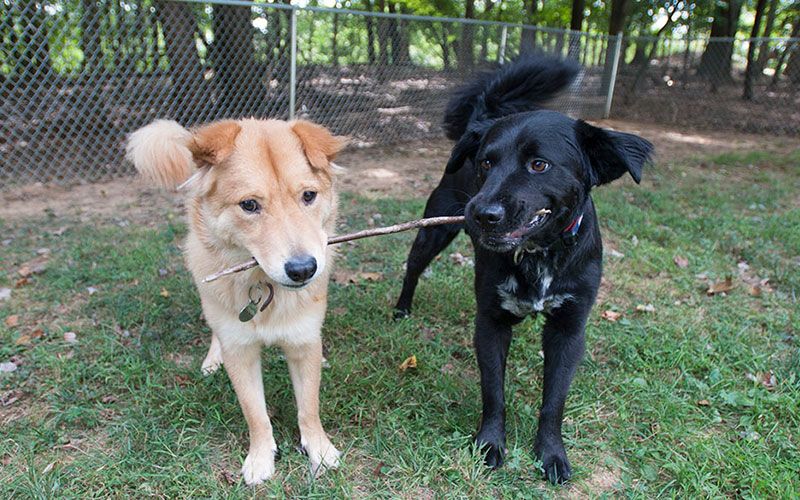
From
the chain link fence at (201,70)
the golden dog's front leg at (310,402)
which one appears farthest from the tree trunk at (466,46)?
the golden dog's front leg at (310,402)

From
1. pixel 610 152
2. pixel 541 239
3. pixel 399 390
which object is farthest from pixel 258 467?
pixel 610 152

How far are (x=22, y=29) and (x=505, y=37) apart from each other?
7.38 m

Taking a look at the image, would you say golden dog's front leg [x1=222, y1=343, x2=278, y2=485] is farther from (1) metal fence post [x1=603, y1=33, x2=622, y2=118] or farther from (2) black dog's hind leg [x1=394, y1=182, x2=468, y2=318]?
(1) metal fence post [x1=603, y1=33, x2=622, y2=118]

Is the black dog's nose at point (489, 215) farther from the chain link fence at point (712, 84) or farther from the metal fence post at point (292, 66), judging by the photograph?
the chain link fence at point (712, 84)

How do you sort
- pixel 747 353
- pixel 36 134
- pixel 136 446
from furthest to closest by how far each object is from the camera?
pixel 36 134 → pixel 747 353 → pixel 136 446

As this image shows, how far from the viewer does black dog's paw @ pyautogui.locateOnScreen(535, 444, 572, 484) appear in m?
2.30

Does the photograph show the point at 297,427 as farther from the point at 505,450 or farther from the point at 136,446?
the point at 505,450

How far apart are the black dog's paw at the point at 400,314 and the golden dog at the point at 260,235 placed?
1.22 m

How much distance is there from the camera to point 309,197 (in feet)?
6.86

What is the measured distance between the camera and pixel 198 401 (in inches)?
106

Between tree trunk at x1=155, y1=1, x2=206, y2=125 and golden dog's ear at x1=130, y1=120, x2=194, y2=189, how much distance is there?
16.3 feet

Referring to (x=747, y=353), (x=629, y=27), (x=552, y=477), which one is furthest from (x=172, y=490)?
(x=629, y=27)

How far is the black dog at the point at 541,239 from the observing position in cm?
212

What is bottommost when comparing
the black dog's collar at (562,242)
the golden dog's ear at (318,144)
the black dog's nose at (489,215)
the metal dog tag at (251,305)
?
the metal dog tag at (251,305)
